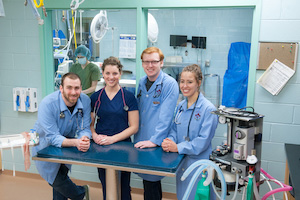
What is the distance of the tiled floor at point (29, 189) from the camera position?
3070 millimetres

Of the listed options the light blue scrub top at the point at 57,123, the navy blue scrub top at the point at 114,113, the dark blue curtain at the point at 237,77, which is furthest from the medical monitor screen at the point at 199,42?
the light blue scrub top at the point at 57,123

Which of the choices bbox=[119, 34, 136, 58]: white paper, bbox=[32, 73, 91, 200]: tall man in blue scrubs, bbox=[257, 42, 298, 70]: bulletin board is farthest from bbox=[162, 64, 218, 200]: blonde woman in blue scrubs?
bbox=[119, 34, 136, 58]: white paper

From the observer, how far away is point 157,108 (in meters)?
2.29

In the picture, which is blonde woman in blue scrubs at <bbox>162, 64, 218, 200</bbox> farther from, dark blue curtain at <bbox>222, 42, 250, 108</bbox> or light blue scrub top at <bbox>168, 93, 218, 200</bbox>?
dark blue curtain at <bbox>222, 42, 250, 108</bbox>

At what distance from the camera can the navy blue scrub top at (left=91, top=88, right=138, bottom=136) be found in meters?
2.22

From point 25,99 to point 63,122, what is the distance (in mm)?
1265

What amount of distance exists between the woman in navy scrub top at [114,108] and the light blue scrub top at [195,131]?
0.33m

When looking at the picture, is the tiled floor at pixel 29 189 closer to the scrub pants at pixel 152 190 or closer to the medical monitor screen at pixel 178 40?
the scrub pants at pixel 152 190

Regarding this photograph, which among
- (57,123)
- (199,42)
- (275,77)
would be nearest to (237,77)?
(275,77)

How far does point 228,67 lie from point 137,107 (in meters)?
1.24

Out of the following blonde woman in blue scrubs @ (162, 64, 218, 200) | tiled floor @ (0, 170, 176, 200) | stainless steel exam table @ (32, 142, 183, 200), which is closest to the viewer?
stainless steel exam table @ (32, 142, 183, 200)

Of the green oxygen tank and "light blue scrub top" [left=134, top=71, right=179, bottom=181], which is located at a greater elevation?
"light blue scrub top" [left=134, top=71, right=179, bottom=181]

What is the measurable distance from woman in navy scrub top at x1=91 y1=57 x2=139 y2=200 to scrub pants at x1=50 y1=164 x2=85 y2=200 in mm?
449

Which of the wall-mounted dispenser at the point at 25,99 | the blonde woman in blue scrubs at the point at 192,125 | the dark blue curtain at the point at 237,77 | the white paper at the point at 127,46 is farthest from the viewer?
the white paper at the point at 127,46
